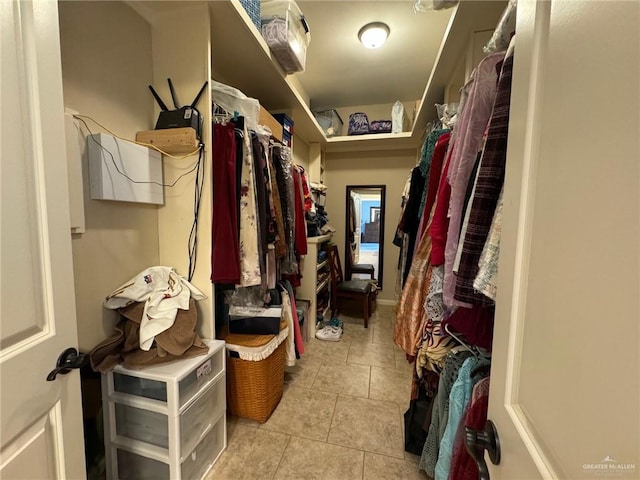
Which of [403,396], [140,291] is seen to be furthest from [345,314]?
[140,291]

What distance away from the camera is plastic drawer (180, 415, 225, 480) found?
1.22 m

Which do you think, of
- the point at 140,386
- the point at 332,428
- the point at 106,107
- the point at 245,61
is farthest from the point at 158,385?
the point at 245,61

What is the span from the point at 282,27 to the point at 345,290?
97.2 inches

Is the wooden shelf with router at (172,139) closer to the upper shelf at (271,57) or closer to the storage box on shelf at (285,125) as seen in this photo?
the upper shelf at (271,57)

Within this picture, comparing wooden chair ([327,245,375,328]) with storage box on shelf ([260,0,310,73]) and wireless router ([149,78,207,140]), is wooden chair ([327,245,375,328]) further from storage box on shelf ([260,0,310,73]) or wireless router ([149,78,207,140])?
wireless router ([149,78,207,140])

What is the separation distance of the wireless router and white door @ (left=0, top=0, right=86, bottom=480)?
2.00ft

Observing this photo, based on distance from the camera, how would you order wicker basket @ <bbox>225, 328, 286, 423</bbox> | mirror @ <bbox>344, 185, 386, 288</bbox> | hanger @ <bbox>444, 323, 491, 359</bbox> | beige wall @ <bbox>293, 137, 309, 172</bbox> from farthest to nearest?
1. mirror @ <bbox>344, 185, 386, 288</bbox>
2. beige wall @ <bbox>293, 137, 309, 172</bbox>
3. wicker basket @ <bbox>225, 328, 286, 423</bbox>
4. hanger @ <bbox>444, 323, 491, 359</bbox>

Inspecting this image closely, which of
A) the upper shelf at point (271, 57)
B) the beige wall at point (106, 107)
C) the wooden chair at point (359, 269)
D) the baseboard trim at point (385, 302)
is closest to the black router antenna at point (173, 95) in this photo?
the beige wall at point (106, 107)

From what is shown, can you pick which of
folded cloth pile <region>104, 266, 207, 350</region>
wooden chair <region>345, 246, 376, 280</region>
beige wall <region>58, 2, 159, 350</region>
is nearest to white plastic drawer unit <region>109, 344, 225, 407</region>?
folded cloth pile <region>104, 266, 207, 350</region>

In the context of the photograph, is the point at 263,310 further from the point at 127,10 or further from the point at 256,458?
the point at 127,10

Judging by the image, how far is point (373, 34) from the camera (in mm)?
2082

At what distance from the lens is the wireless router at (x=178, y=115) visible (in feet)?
4.27

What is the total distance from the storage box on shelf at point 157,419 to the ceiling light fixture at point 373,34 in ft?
8.06

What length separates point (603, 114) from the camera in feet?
1.05
